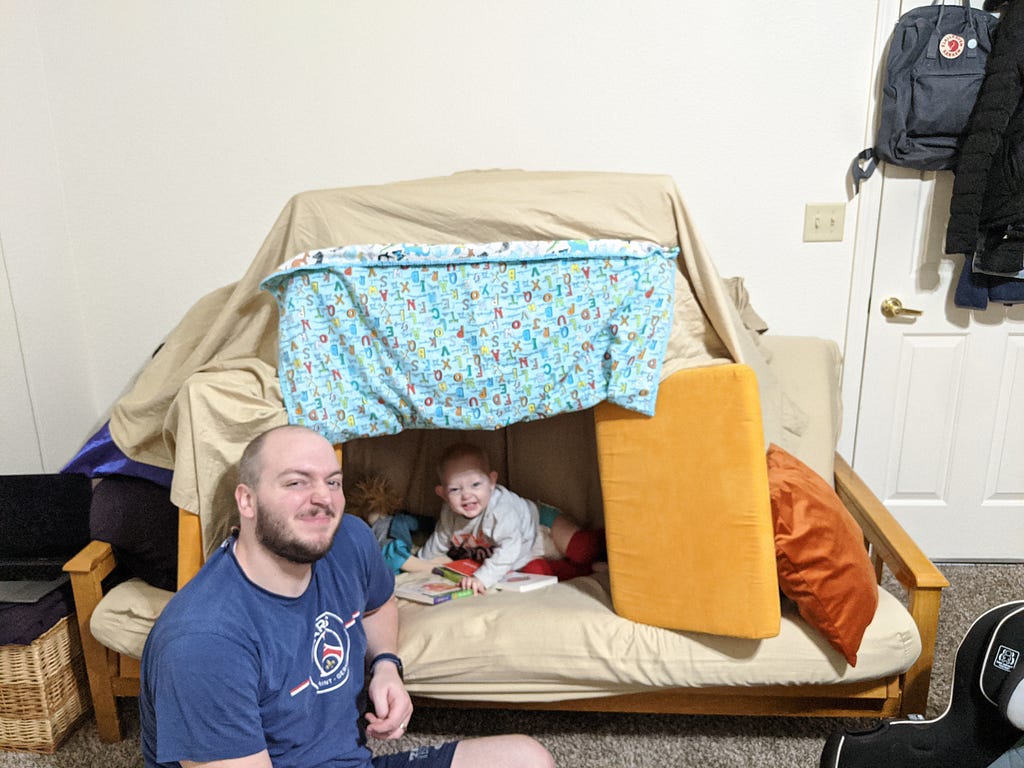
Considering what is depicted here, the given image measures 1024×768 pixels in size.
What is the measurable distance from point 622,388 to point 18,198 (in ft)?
6.09

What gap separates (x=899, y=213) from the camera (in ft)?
8.28

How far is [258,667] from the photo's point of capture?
1.41 metres

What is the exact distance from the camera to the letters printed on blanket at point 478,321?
1769mm

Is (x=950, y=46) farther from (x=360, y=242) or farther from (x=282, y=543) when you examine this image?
(x=282, y=543)

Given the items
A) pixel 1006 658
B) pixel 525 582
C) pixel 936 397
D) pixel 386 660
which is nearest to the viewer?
pixel 1006 658

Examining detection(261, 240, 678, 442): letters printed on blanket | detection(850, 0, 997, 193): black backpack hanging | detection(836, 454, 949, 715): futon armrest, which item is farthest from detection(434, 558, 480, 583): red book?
detection(850, 0, 997, 193): black backpack hanging

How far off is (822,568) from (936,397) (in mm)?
1202

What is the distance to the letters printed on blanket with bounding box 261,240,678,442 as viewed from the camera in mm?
1769

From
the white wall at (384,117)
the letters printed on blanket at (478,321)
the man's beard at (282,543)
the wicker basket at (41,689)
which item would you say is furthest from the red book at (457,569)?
the white wall at (384,117)

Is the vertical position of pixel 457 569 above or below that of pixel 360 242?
below

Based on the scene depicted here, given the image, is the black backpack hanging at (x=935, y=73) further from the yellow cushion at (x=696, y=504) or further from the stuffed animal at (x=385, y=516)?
the stuffed animal at (x=385, y=516)

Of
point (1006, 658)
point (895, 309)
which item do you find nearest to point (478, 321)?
point (1006, 658)

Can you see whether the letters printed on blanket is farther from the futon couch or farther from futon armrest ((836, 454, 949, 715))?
futon armrest ((836, 454, 949, 715))

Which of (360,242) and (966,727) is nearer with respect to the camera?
(966,727)
